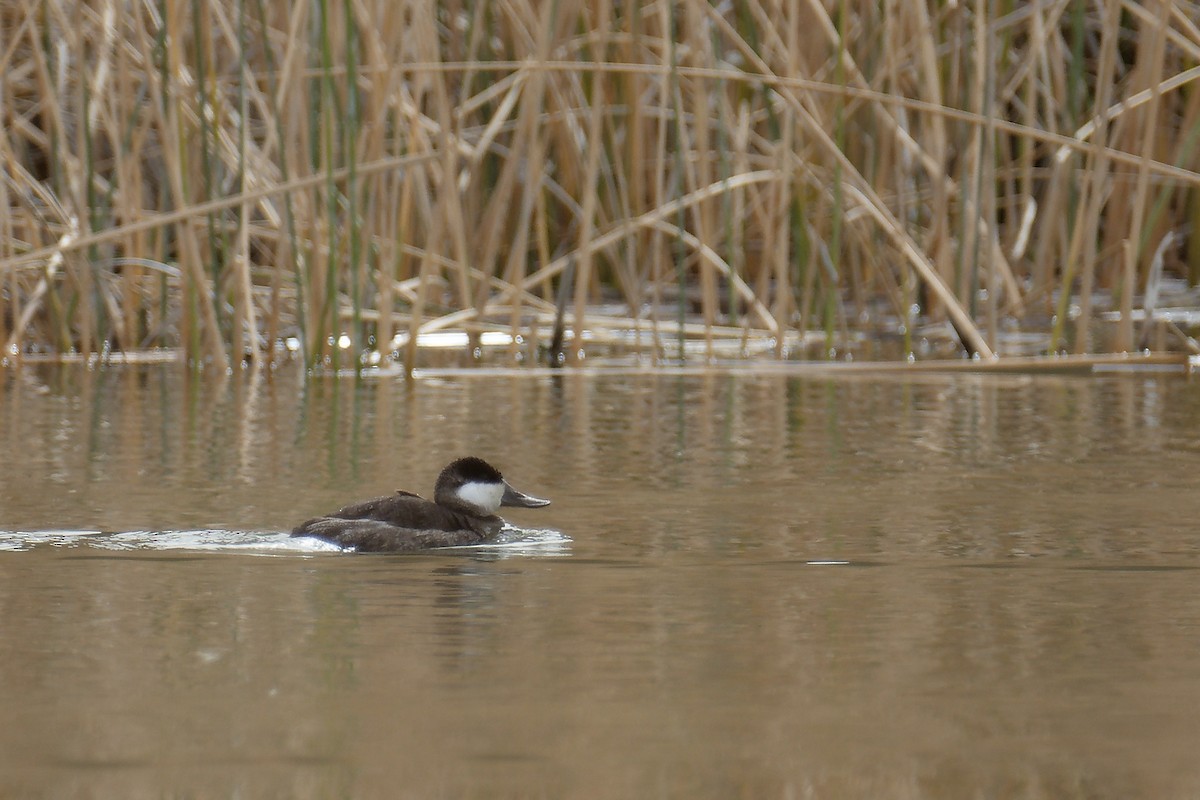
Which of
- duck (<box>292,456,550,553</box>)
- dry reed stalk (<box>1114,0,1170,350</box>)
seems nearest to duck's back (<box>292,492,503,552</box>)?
duck (<box>292,456,550,553</box>)

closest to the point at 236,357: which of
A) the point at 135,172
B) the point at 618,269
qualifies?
the point at 135,172

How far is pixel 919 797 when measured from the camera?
227 cm

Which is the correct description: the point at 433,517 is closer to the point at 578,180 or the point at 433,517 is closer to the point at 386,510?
the point at 386,510

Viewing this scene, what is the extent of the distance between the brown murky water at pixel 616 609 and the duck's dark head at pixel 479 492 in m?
0.11

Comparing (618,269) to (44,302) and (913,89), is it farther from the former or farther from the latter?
(44,302)

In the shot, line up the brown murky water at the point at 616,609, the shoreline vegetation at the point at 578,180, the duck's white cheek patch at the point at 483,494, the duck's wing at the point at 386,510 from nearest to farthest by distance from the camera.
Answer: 1. the brown murky water at the point at 616,609
2. the duck's wing at the point at 386,510
3. the duck's white cheek patch at the point at 483,494
4. the shoreline vegetation at the point at 578,180

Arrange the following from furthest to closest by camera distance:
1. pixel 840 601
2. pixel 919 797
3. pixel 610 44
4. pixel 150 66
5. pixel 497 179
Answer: pixel 497 179 → pixel 610 44 → pixel 150 66 → pixel 840 601 → pixel 919 797

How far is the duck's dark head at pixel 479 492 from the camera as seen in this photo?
457cm

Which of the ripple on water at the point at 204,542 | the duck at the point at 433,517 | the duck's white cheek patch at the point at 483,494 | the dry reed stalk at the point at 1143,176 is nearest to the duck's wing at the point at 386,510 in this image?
the duck at the point at 433,517

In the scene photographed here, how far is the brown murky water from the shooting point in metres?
2.43

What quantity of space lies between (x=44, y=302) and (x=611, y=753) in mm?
6167

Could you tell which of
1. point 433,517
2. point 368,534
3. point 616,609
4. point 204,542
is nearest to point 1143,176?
point 433,517

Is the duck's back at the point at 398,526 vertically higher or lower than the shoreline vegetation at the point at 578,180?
lower

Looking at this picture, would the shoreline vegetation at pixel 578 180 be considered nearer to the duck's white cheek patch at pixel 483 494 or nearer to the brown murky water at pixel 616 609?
the brown murky water at pixel 616 609
